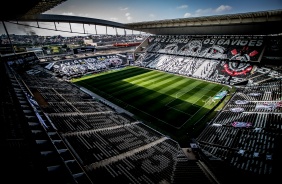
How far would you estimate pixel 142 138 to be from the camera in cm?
1656

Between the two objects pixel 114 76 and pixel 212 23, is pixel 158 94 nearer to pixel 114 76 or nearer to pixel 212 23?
pixel 114 76

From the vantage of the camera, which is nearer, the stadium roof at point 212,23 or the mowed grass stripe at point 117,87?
the stadium roof at point 212,23

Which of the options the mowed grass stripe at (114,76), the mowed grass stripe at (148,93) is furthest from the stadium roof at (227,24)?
the mowed grass stripe at (148,93)

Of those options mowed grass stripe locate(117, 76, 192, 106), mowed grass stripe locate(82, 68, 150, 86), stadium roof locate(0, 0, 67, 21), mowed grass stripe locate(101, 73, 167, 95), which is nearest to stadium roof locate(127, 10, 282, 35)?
mowed grass stripe locate(82, 68, 150, 86)

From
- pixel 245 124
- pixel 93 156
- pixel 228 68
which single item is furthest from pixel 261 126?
pixel 228 68

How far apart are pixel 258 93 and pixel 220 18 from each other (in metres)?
17.3

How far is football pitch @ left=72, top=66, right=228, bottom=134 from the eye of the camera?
22.4 meters

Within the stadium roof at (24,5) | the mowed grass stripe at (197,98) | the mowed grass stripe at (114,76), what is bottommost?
the mowed grass stripe at (197,98)

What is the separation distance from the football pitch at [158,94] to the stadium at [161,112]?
15 centimetres

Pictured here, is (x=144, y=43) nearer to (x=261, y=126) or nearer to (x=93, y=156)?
(x=261, y=126)

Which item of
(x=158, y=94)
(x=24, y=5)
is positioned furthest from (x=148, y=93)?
(x=24, y=5)

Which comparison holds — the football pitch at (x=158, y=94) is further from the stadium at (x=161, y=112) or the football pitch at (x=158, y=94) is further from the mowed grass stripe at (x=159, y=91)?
the stadium at (x=161, y=112)

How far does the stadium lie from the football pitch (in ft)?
0.48

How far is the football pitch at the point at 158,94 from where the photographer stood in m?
22.4
